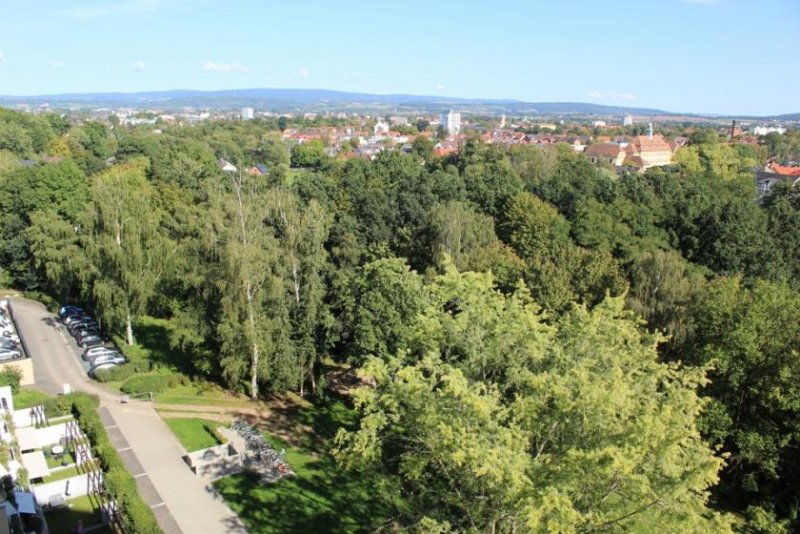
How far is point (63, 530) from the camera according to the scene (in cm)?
1848

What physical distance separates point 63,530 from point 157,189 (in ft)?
116

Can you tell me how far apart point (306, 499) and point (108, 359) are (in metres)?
16.0

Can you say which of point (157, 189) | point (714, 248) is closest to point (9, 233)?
point (157, 189)

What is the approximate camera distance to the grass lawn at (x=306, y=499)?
19.8 meters

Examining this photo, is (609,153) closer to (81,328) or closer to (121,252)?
(81,328)

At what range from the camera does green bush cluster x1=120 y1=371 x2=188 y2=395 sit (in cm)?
2825

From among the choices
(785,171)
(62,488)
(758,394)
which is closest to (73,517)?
(62,488)

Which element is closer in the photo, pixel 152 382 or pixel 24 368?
pixel 152 382

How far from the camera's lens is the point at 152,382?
2870 centimetres

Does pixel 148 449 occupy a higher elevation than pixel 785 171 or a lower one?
lower

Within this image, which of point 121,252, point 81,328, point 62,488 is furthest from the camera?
point 81,328

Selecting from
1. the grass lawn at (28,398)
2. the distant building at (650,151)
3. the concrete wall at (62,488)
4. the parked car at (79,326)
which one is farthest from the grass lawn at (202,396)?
the distant building at (650,151)

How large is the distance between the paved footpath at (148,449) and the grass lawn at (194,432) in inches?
13.0

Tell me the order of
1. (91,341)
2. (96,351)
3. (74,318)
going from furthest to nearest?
(74,318) < (91,341) < (96,351)
